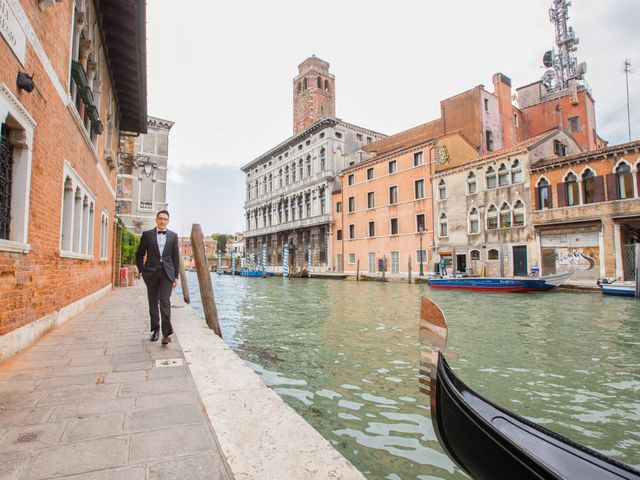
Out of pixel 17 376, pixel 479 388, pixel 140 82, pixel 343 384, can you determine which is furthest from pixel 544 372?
pixel 140 82

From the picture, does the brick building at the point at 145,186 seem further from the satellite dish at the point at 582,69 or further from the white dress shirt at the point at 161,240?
the satellite dish at the point at 582,69

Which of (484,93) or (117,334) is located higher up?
(484,93)

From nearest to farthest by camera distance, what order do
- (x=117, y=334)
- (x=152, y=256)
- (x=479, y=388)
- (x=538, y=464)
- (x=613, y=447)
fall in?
(x=538, y=464) → (x=613, y=447) → (x=479, y=388) → (x=152, y=256) → (x=117, y=334)

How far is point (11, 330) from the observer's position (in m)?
3.33

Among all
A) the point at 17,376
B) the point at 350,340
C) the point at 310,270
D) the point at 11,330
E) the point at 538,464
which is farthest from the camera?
the point at 310,270

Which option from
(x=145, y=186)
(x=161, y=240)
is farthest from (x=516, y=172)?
(x=145, y=186)

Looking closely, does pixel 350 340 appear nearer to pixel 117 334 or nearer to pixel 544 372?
pixel 544 372

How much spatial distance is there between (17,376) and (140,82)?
875cm

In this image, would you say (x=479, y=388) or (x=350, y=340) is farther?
A: (x=350, y=340)

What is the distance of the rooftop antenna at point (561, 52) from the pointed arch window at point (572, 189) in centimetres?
2296

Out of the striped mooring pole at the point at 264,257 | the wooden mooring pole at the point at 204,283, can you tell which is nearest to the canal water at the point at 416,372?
the wooden mooring pole at the point at 204,283

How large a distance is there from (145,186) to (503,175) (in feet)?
81.7

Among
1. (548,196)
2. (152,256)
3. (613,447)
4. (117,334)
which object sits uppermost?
(548,196)

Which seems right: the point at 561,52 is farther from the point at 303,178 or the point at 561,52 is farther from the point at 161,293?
the point at 161,293
